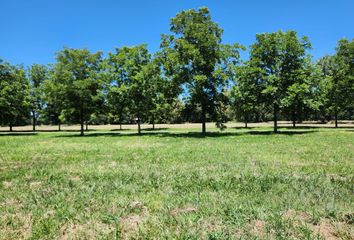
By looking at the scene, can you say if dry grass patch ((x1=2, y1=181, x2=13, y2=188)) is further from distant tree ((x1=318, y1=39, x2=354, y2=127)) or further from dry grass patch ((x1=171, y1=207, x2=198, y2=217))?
distant tree ((x1=318, y1=39, x2=354, y2=127))

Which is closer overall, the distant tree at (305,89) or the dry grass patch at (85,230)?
the dry grass patch at (85,230)

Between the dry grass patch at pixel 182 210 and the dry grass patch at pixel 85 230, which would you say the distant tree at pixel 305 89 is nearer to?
the dry grass patch at pixel 182 210

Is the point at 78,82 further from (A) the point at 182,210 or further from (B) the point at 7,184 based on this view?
(A) the point at 182,210

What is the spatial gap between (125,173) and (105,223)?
5110 millimetres

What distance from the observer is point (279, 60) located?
35.7 m

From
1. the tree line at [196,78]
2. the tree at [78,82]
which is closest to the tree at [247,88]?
the tree line at [196,78]

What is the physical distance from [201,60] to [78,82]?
14.8 meters

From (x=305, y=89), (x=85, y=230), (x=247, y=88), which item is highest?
(x=247, y=88)

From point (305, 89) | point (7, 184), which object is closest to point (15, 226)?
point (7, 184)

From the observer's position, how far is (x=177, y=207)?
7.46 meters

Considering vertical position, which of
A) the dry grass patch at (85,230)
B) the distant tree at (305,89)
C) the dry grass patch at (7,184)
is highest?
the distant tree at (305,89)

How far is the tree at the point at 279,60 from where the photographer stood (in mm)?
34750

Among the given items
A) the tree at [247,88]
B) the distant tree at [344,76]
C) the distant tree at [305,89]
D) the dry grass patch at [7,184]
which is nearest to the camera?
the dry grass patch at [7,184]

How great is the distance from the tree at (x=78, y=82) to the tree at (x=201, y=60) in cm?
1052
